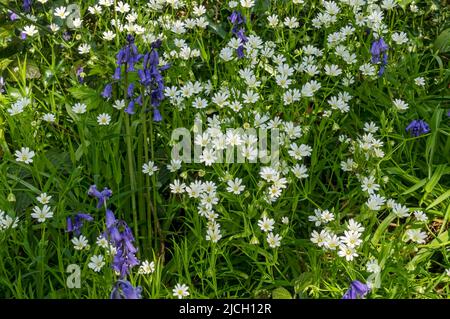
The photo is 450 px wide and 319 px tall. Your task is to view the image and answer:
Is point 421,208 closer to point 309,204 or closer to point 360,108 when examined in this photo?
point 309,204

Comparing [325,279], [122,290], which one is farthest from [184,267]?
[122,290]

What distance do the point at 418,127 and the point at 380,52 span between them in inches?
17.1

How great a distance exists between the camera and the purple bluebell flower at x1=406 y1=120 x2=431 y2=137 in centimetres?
304

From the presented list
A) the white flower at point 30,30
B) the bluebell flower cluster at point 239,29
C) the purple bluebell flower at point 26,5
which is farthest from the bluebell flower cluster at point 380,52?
the purple bluebell flower at point 26,5

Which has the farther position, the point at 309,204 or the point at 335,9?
the point at 335,9

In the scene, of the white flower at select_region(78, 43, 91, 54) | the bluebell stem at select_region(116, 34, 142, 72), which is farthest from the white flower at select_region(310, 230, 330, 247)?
the white flower at select_region(78, 43, 91, 54)

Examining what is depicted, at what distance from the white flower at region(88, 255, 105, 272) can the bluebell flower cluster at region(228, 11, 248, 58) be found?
1.30 meters

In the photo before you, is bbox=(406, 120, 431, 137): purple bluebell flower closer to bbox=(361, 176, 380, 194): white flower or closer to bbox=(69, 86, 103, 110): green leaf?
bbox=(361, 176, 380, 194): white flower

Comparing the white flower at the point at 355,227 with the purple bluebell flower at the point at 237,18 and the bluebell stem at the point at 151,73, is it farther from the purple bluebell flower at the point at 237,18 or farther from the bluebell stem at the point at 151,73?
the purple bluebell flower at the point at 237,18

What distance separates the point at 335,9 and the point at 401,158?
3.09 ft

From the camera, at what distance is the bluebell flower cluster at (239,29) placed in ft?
11.1

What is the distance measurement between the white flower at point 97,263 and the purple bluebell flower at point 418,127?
4.67 feet

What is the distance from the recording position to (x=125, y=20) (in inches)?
158
